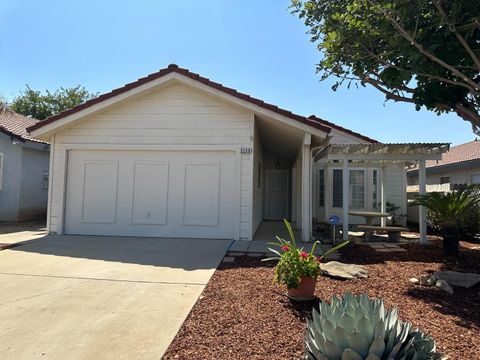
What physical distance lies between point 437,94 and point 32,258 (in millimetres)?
7632

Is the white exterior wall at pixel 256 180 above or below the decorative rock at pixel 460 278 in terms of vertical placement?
above

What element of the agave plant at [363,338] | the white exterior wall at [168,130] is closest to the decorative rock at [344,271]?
the agave plant at [363,338]

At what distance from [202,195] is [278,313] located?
5531mm

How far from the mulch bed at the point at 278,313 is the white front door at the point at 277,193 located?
9.46m

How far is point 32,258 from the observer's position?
6559 mm

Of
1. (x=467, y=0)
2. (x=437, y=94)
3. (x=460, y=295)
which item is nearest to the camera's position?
(x=467, y=0)

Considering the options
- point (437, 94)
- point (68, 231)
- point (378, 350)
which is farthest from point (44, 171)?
point (378, 350)

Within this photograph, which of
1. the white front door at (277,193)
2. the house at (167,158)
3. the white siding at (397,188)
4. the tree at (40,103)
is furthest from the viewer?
the tree at (40,103)

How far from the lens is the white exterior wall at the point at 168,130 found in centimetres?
892

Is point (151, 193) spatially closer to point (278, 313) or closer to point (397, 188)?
point (278, 313)

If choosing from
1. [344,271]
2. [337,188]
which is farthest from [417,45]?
[337,188]

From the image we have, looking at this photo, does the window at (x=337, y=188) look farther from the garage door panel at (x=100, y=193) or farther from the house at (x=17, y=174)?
the house at (x=17, y=174)

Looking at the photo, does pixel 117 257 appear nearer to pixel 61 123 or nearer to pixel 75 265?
pixel 75 265

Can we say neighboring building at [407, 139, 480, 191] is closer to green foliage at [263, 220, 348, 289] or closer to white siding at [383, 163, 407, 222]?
white siding at [383, 163, 407, 222]
